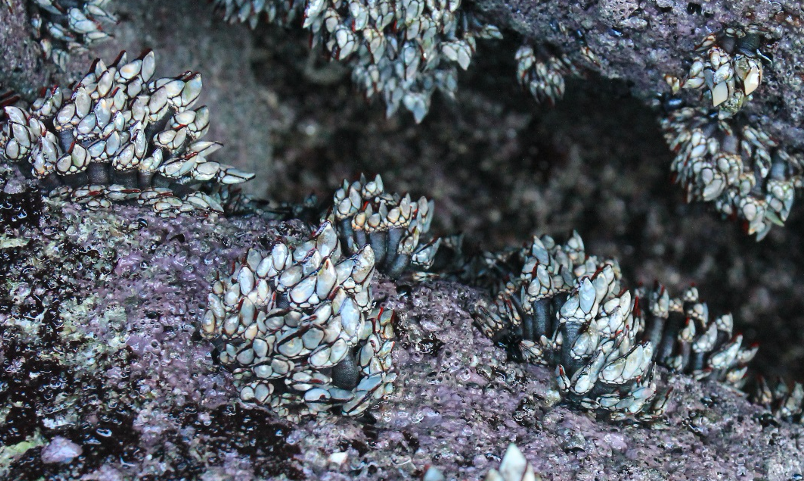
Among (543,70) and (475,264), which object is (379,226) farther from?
(543,70)

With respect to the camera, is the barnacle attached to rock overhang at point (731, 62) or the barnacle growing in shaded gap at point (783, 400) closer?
the barnacle attached to rock overhang at point (731, 62)

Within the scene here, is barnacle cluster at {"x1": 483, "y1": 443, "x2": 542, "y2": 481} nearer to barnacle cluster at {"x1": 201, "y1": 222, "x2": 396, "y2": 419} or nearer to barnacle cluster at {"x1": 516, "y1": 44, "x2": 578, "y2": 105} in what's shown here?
barnacle cluster at {"x1": 201, "y1": 222, "x2": 396, "y2": 419}

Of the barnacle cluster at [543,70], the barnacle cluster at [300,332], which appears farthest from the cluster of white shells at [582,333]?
the barnacle cluster at [543,70]

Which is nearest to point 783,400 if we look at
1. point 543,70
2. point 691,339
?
point 691,339

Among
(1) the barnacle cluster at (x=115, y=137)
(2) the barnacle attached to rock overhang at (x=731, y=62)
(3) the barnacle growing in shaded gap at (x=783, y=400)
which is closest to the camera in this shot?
(1) the barnacle cluster at (x=115, y=137)

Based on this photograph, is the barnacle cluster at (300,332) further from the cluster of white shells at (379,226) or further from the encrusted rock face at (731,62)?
the encrusted rock face at (731,62)

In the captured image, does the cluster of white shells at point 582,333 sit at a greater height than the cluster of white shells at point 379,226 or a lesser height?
lesser

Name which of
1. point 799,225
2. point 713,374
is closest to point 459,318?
point 713,374
